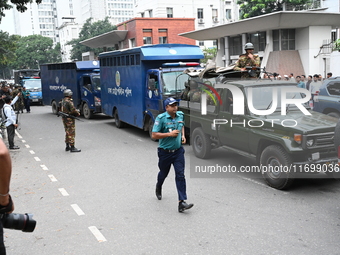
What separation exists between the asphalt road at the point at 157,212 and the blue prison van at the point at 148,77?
275cm

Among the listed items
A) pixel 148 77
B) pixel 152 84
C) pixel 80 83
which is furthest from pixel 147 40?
pixel 152 84

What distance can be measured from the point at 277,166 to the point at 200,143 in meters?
3.09

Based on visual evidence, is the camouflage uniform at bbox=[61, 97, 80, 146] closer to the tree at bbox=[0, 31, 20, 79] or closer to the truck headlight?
the truck headlight

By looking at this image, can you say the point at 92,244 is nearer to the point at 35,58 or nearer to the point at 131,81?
the point at 131,81

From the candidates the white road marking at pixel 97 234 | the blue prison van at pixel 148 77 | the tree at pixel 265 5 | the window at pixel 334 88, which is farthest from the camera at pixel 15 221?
the tree at pixel 265 5

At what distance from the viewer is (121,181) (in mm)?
8414

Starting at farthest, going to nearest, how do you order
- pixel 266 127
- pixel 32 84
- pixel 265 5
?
pixel 265 5, pixel 32 84, pixel 266 127

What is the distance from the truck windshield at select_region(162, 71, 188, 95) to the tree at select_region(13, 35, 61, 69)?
8925cm

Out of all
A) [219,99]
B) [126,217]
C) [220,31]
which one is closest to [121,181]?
[126,217]

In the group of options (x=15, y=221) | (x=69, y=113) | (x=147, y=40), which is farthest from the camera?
(x=147, y=40)

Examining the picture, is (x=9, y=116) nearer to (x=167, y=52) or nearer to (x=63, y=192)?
(x=167, y=52)

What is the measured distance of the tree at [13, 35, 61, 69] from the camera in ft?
315

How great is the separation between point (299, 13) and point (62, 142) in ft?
65.0

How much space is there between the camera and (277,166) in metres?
7.27
